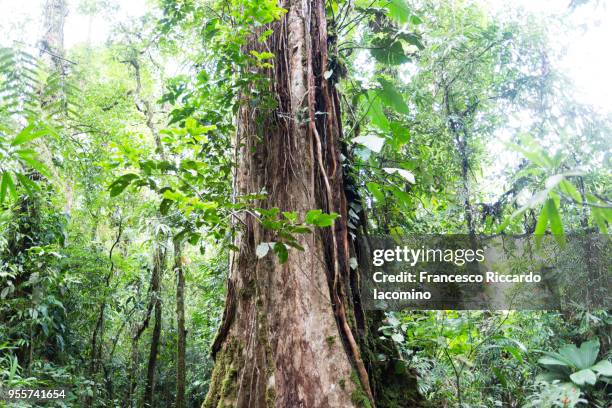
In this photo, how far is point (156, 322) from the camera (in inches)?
221

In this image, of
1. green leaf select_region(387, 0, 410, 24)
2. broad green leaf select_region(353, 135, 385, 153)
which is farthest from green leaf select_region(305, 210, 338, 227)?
green leaf select_region(387, 0, 410, 24)

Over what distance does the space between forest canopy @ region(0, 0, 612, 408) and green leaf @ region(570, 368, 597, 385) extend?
0.07ft

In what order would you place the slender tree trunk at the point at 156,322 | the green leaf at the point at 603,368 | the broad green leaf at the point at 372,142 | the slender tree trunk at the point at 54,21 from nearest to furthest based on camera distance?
the broad green leaf at the point at 372,142 < the green leaf at the point at 603,368 < the slender tree trunk at the point at 54,21 < the slender tree trunk at the point at 156,322

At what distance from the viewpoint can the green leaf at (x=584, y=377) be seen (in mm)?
3570

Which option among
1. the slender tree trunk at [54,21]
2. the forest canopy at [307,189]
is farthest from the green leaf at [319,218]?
the slender tree trunk at [54,21]

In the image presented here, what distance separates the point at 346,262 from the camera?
2.21 meters

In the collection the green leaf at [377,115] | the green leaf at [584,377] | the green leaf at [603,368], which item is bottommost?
the green leaf at [584,377]

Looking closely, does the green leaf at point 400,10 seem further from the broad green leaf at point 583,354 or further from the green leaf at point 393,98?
the broad green leaf at point 583,354

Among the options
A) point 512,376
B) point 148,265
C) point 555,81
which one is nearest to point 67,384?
point 148,265

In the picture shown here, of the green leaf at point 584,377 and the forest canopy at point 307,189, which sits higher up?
the forest canopy at point 307,189

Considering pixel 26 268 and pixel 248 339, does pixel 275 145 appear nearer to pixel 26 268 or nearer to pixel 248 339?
pixel 248 339

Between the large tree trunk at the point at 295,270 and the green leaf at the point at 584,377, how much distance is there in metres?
2.19

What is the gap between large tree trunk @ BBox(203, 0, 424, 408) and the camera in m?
1.80

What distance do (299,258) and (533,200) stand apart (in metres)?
1.36
